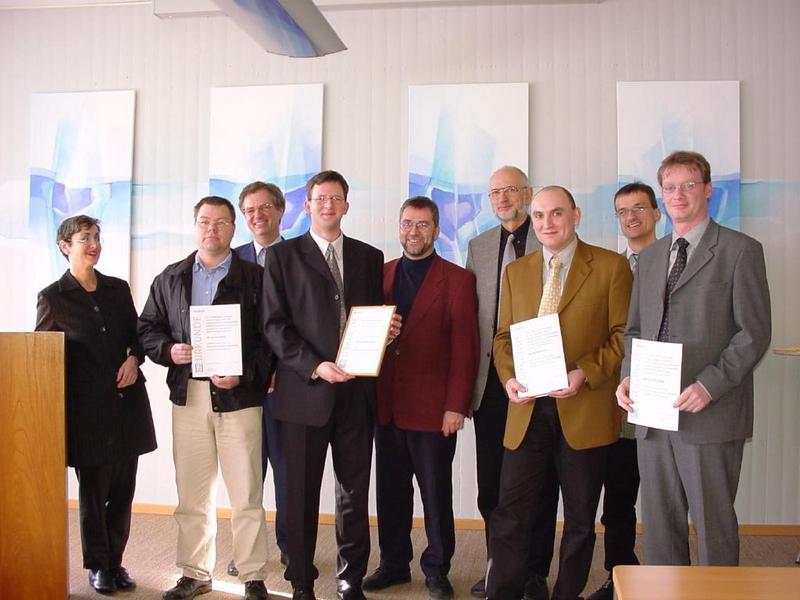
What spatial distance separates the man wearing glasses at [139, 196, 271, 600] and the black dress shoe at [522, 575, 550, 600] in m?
1.21

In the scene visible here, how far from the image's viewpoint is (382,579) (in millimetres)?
3586

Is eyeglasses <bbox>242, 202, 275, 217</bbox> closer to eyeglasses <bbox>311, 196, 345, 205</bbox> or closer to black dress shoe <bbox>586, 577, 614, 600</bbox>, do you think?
eyeglasses <bbox>311, 196, 345, 205</bbox>

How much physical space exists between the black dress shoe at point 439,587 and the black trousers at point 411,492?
24 mm

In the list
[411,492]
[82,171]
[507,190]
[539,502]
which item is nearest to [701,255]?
[507,190]

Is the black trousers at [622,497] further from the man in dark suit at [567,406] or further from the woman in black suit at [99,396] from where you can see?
the woman in black suit at [99,396]

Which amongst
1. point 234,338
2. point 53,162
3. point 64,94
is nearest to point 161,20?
point 64,94

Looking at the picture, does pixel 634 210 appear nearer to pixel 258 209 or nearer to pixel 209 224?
pixel 258 209

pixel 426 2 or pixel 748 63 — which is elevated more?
pixel 426 2

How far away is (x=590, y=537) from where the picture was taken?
2959 mm

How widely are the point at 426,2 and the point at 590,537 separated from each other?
3426 millimetres

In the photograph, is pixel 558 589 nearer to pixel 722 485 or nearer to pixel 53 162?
pixel 722 485

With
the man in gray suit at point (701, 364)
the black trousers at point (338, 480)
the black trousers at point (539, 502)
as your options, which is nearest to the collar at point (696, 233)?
the man in gray suit at point (701, 364)

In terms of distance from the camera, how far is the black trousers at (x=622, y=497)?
342cm

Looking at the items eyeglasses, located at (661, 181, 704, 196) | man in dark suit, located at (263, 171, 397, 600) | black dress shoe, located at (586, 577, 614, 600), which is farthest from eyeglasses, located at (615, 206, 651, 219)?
black dress shoe, located at (586, 577, 614, 600)
